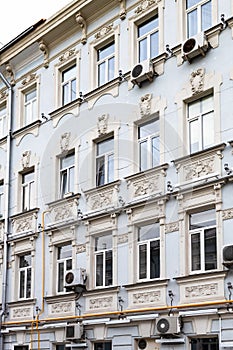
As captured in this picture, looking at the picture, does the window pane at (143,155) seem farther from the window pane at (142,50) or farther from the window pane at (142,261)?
A: the window pane at (142,50)

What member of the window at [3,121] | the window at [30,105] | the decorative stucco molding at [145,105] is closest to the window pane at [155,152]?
the decorative stucco molding at [145,105]

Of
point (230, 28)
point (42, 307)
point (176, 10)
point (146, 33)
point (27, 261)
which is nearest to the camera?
point (230, 28)

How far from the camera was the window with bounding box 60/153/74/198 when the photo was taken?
19234mm

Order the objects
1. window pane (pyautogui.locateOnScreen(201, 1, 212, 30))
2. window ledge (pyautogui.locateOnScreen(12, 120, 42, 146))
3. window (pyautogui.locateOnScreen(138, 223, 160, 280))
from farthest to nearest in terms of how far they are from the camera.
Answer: window ledge (pyautogui.locateOnScreen(12, 120, 42, 146))
window (pyautogui.locateOnScreen(138, 223, 160, 280))
window pane (pyautogui.locateOnScreen(201, 1, 212, 30))

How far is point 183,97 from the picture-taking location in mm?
15602

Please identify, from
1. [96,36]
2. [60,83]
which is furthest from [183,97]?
[60,83]

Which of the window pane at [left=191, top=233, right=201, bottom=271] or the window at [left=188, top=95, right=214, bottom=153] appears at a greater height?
the window at [left=188, top=95, right=214, bottom=153]

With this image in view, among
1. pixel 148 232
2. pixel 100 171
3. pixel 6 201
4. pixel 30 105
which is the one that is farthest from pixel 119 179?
pixel 30 105

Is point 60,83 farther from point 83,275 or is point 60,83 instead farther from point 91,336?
point 91,336

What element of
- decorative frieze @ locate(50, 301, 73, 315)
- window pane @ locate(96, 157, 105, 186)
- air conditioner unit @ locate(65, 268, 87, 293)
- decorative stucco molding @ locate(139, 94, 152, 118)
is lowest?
decorative frieze @ locate(50, 301, 73, 315)

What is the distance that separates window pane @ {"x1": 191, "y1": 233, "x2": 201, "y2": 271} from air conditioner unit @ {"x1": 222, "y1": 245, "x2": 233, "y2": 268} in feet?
3.93

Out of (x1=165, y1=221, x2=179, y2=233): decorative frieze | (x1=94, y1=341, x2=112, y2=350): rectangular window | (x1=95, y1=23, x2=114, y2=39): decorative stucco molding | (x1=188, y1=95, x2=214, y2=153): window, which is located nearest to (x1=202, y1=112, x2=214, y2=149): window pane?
(x1=188, y1=95, x2=214, y2=153): window

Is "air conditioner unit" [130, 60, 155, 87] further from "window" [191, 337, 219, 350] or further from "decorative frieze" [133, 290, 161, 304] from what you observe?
"window" [191, 337, 219, 350]

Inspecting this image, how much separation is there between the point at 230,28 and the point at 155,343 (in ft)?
23.7
